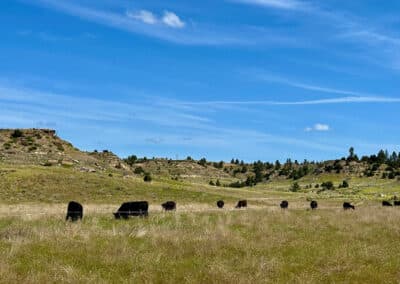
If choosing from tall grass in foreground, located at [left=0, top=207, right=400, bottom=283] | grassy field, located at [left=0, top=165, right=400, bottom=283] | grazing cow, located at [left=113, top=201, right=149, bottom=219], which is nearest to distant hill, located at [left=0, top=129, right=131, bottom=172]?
grazing cow, located at [left=113, top=201, right=149, bottom=219]

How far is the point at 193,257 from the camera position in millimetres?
16594

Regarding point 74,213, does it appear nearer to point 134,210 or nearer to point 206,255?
point 134,210

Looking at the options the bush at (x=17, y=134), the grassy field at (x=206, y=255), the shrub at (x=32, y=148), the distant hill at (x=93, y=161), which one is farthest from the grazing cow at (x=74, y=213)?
the bush at (x=17, y=134)

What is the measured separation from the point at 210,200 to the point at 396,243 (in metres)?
44.5

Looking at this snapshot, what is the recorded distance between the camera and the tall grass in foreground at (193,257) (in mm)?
13922

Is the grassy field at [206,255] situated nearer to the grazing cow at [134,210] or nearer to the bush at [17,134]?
the grazing cow at [134,210]

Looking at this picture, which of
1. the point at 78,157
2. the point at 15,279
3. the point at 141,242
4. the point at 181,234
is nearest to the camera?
the point at 15,279

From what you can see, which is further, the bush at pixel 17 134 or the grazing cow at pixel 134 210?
the bush at pixel 17 134

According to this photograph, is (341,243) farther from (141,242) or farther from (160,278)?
(160,278)

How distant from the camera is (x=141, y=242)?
18.9m

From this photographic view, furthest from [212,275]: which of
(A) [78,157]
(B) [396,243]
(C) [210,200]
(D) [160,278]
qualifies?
(A) [78,157]

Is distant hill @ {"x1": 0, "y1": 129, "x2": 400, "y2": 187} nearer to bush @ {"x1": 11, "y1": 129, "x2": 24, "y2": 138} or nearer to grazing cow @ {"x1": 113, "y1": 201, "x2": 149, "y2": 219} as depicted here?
bush @ {"x1": 11, "y1": 129, "x2": 24, "y2": 138}

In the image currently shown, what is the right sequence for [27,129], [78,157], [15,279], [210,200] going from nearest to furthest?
[15,279], [210,200], [78,157], [27,129]

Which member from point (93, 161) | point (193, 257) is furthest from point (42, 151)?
point (193, 257)
